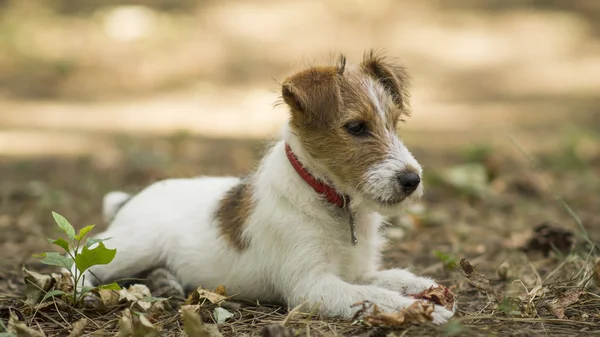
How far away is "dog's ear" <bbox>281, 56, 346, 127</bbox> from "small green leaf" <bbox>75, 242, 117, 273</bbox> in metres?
1.56

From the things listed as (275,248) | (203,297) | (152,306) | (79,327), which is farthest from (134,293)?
(275,248)

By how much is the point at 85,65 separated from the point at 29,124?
5026 mm

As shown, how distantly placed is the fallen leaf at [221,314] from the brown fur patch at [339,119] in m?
1.15

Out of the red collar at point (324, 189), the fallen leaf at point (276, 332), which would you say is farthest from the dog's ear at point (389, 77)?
the fallen leaf at point (276, 332)

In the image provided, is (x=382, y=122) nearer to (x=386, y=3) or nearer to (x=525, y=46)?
(x=525, y=46)

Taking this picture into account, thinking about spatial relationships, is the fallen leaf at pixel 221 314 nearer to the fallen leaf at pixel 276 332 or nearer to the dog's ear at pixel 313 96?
the fallen leaf at pixel 276 332

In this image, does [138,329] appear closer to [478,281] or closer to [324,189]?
[324,189]

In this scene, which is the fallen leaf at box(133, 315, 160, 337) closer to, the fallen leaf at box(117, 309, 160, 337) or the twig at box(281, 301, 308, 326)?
the fallen leaf at box(117, 309, 160, 337)

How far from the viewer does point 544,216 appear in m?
8.25

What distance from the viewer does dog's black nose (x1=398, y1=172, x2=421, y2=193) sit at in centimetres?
458

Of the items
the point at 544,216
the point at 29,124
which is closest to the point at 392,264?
the point at 544,216

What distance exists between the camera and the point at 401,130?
43.1ft

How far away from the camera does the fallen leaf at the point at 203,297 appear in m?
4.80

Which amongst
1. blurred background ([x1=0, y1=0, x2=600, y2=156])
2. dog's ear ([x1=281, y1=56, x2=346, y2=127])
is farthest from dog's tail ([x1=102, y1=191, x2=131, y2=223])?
blurred background ([x1=0, y1=0, x2=600, y2=156])
